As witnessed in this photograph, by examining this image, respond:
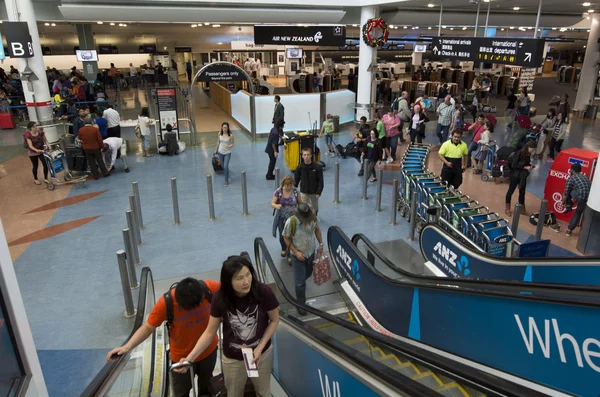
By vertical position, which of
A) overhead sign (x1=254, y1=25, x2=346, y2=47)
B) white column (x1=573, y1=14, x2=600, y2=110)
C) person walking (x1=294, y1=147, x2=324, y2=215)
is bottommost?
person walking (x1=294, y1=147, x2=324, y2=215)

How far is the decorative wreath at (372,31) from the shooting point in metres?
15.6

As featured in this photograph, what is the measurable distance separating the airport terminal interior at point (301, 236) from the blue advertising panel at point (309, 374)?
0.02 meters

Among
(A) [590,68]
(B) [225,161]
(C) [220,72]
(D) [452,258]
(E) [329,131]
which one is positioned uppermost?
Result: (C) [220,72]

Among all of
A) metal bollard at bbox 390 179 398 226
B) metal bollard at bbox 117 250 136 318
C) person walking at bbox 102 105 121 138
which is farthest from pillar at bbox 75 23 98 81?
metal bollard at bbox 117 250 136 318

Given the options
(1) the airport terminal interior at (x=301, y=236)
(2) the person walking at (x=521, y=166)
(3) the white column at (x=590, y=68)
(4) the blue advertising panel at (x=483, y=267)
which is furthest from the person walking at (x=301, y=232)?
(3) the white column at (x=590, y=68)

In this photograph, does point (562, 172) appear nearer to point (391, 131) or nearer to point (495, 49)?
point (495, 49)

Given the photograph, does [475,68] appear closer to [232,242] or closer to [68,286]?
[232,242]

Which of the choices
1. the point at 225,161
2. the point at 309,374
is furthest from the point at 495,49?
the point at 309,374

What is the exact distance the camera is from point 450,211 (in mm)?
7223

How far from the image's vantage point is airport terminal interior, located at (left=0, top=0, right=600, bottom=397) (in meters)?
3.10

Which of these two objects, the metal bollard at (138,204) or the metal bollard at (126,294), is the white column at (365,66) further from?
the metal bollard at (126,294)

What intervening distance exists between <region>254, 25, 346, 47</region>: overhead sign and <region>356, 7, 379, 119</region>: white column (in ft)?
3.43

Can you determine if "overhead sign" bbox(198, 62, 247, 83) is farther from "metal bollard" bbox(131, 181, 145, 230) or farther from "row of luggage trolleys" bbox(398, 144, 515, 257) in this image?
"row of luggage trolleys" bbox(398, 144, 515, 257)

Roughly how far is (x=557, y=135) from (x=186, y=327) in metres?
12.6
